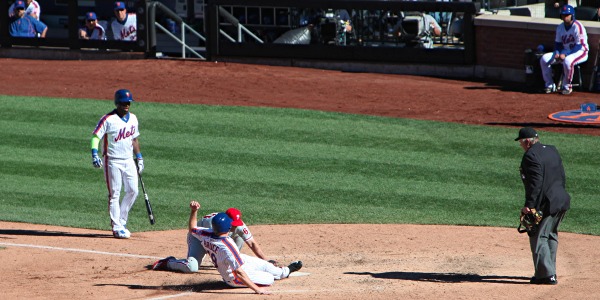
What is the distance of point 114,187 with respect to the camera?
1088 centimetres

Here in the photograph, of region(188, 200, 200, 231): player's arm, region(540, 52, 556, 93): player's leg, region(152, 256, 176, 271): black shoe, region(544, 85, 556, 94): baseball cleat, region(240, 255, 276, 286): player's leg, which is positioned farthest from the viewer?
region(544, 85, 556, 94): baseball cleat

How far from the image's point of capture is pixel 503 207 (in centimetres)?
1232

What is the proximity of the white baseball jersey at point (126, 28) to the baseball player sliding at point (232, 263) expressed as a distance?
13871 mm

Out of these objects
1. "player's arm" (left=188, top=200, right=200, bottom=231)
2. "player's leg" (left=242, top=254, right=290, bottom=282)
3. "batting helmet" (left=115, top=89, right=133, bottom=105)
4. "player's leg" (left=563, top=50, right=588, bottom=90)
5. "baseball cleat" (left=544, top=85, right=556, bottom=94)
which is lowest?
"player's leg" (left=242, top=254, right=290, bottom=282)

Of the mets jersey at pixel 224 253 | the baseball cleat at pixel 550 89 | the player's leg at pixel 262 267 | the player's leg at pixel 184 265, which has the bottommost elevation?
the player's leg at pixel 184 265

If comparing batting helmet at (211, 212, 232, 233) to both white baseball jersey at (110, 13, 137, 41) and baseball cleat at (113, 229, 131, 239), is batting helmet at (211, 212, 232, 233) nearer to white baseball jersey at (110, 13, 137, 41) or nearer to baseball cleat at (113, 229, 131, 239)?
baseball cleat at (113, 229, 131, 239)

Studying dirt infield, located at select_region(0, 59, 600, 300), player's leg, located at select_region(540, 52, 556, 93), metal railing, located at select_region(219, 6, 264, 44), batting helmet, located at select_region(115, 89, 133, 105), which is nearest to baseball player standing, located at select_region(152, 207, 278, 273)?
dirt infield, located at select_region(0, 59, 600, 300)

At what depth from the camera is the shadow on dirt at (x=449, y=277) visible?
9.09 m

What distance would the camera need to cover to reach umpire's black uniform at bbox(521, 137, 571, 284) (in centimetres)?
866

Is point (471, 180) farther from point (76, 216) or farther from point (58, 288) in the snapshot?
point (58, 288)

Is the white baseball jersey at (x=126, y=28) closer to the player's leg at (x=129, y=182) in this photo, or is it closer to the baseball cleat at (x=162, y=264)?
the player's leg at (x=129, y=182)

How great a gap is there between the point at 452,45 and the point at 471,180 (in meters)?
7.64

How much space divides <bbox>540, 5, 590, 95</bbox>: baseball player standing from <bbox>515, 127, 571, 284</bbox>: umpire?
9.72 metres

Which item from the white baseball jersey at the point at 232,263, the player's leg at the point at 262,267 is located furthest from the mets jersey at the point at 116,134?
the player's leg at the point at 262,267
